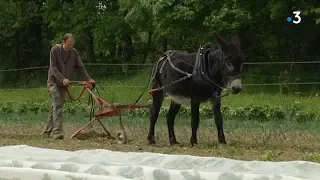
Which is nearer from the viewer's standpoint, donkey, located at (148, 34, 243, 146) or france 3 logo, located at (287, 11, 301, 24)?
donkey, located at (148, 34, 243, 146)

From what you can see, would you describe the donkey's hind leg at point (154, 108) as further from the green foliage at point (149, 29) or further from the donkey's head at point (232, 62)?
the green foliage at point (149, 29)

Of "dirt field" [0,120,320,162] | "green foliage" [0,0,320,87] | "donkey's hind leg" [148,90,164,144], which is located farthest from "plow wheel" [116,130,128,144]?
"green foliage" [0,0,320,87]

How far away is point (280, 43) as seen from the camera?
26234mm

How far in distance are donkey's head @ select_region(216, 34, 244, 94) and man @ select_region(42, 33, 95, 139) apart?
8.90ft

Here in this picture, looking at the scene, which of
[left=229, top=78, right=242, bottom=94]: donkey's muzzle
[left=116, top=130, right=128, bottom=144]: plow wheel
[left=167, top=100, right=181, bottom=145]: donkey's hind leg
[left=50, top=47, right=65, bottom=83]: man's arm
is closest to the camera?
[left=229, top=78, right=242, bottom=94]: donkey's muzzle

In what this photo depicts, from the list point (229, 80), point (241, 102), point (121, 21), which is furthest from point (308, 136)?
point (121, 21)

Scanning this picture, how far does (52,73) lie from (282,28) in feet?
51.0

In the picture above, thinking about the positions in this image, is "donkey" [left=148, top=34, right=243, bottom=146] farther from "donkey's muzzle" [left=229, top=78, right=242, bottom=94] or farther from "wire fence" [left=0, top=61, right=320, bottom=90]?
"wire fence" [left=0, top=61, right=320, bottom=90]

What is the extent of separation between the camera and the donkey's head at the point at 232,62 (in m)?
9.52

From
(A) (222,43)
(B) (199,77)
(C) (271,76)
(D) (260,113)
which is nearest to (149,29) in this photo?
(C) (271,76)

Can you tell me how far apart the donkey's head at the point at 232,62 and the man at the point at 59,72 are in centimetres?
271

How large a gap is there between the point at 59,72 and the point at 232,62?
3.23 meters

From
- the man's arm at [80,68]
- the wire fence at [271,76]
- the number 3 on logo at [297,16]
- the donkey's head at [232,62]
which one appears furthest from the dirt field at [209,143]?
the number 3 on logo at [297,16]

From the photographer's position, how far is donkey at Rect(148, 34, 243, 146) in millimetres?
9633
